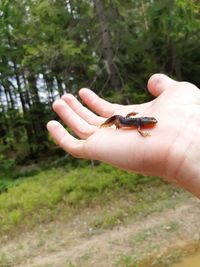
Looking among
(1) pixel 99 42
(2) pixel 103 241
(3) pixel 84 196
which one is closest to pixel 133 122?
(2) pixel 103 241

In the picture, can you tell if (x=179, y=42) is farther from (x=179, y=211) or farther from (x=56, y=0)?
(x=179, y=211)

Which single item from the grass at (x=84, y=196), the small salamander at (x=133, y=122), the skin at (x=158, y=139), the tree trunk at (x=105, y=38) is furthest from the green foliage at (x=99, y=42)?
the small salamander at (x=133, y=122)

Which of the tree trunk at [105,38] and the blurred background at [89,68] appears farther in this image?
the tree trunk at [105,38]

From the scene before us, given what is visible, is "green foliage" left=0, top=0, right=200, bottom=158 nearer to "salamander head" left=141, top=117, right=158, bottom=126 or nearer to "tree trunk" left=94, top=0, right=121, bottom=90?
"tree trunk" left=94, top=0, right=121, bottom=90

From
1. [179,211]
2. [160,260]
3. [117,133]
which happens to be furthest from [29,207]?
[117,133]

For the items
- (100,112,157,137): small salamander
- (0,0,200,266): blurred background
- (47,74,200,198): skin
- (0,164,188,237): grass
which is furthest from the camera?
(0,0,200,266): blurred background

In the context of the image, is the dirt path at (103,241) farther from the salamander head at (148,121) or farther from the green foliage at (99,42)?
the salamander head at (148,121)

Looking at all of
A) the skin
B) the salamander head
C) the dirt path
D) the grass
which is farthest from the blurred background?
the salamander head
